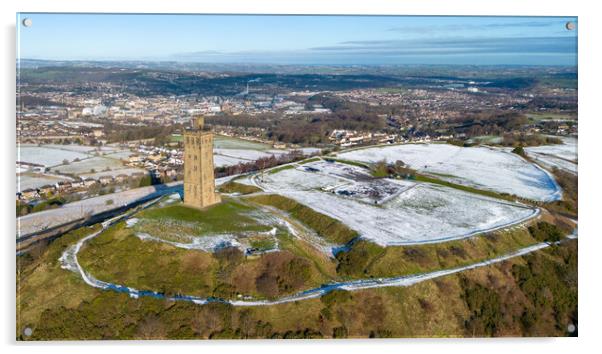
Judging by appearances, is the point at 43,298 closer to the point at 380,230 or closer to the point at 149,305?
the point at 149,305

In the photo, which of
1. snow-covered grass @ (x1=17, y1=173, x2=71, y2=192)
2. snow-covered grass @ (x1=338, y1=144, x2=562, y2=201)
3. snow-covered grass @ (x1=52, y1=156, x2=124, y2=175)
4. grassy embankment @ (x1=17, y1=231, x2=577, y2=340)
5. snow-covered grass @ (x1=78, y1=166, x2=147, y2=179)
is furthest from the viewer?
snow-covered grass @ (x1=78, y1=166, x2=147, y2=179)

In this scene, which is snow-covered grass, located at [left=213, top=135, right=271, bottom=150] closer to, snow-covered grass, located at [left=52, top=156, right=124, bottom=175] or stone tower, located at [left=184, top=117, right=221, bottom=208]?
snow-covered grass, located at [left=52, top=156, right=124, bottom=175]

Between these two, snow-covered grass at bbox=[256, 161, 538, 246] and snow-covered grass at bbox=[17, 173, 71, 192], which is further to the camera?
snow-covered grass at bbox=[256, 161, 538, 246]

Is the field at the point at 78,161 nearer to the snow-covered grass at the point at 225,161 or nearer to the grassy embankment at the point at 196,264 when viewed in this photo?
the snow-covered grass at the point at 225,161

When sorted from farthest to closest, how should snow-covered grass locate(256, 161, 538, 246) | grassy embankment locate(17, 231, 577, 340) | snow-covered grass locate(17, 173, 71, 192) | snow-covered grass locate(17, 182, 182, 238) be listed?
snow-covered grass locate(17, 182, 182, 238) < snow-covered grass locate(256, 161, 538, 246) < snow-covered grass locate(17, 173, 71, 192) < grassy embankment locate(17, 231, 577, 340)

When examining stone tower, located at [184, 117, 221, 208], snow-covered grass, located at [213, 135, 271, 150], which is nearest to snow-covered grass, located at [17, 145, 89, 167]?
stone tower, located at [184, 117, 221, 208]

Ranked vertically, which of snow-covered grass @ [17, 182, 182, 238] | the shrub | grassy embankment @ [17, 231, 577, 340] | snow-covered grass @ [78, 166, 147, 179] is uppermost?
snow-covered grass @ [78, 166, 147, 179]

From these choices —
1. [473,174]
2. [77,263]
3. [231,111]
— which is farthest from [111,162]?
[473,174]

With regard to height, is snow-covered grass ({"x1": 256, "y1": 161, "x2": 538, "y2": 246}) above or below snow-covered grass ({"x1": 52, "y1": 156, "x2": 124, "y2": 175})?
below
